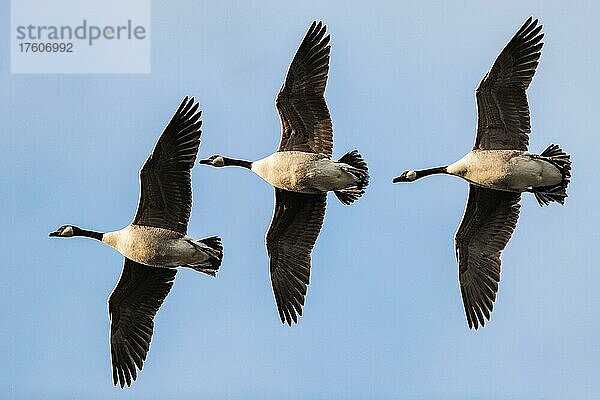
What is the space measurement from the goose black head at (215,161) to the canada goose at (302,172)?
958 mm

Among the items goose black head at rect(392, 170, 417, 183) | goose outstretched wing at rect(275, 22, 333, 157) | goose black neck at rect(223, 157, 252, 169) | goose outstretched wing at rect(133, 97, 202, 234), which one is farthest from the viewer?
goose black head at rect(392, 170, 417, 183)

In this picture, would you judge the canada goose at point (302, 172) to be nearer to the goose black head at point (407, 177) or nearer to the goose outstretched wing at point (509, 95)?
the goose black head at point (407, 177)

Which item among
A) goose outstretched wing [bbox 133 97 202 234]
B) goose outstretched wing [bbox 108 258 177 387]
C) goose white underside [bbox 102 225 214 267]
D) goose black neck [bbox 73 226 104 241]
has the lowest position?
goose outstretched wing [bbox 108 258 177 387]

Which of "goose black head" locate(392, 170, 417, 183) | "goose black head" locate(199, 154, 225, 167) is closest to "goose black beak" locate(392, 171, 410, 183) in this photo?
"goose black head" locate(392, 170, 417, 183)

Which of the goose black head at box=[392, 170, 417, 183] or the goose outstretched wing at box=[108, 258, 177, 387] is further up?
the goose black head at box=[392, 170, 417, 183]

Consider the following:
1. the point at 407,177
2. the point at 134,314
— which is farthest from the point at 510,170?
the point at 134,314

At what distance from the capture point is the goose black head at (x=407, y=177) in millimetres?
32406

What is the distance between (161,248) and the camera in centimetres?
2980

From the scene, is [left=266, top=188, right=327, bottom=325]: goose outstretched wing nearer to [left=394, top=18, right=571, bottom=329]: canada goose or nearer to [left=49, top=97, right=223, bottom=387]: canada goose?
[left=49, top=97, right=223, bottom=387]: canada goose

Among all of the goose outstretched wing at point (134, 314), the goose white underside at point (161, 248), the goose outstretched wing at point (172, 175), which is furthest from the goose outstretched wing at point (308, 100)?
the goose outstretched wing at point (134, 314)

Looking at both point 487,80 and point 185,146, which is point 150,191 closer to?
point 185,146

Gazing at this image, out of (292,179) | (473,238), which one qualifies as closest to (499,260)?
(473,238)

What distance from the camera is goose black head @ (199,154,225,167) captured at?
33031 millimetres

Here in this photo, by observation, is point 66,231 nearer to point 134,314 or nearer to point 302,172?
point 134,314
